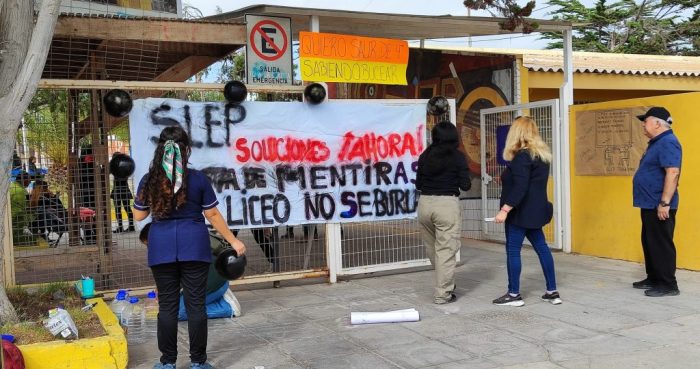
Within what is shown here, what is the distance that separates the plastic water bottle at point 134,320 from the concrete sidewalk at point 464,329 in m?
0.25

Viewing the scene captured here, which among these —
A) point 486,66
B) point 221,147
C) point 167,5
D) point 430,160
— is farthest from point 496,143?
point 167,5

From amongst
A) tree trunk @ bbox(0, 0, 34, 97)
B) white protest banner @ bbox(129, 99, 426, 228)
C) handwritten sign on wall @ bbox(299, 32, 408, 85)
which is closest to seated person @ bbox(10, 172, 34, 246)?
white protest banner @ bbox(129, 99, 426, 228)

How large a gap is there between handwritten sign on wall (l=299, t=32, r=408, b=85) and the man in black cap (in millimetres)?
2881

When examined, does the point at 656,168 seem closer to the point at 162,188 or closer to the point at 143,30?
the point at 162,188

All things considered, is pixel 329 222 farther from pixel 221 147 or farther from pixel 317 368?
pixel 317 368

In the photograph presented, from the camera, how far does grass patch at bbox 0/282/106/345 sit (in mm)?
4473

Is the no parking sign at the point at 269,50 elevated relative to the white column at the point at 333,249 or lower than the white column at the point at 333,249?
elevated

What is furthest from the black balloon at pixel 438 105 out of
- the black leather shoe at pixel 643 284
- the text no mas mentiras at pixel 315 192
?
the black leather shoe at pixel 643 284

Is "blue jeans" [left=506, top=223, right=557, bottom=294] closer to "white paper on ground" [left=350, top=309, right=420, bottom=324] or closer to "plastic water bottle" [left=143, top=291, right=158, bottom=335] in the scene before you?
"white paper on ground" [left=350, top=309, right=420, bottom=324]

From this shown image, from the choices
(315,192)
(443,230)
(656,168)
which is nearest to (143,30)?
(315,192)

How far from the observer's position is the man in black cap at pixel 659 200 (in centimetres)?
623

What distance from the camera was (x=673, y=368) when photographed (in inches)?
170

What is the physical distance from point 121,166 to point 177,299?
229 centimetres

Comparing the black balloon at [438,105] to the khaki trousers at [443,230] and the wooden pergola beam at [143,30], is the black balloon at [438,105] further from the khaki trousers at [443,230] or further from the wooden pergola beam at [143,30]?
the wooden pergola beam at [143,30]
